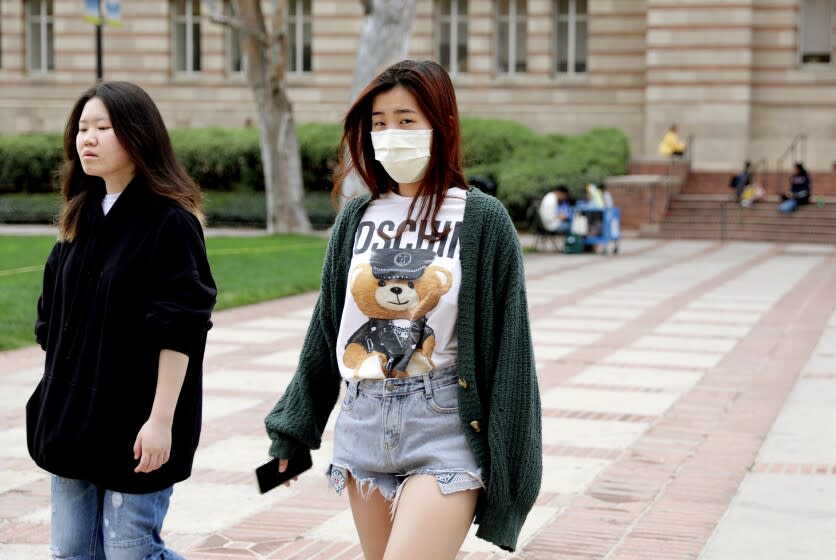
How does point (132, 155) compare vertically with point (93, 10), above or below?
below

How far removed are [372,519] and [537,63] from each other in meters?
35.6

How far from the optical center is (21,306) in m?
14.6

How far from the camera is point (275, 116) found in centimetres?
2586

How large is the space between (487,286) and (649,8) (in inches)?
1348

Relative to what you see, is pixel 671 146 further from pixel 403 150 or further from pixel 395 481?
pixel 395 481

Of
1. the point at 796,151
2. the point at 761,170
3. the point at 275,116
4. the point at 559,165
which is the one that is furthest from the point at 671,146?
the point at 275,116

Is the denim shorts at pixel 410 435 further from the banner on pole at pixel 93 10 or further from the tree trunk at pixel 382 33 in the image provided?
the banner on pole at pixel 93 10

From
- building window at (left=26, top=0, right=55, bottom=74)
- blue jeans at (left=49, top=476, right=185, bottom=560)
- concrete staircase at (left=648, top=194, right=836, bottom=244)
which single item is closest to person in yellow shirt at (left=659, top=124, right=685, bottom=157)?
concrete staircase at (left=648, top=194, right=836, bottom=244)

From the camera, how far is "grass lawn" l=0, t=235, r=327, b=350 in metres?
14.1

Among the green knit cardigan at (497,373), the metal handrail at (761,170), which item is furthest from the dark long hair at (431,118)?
the metal handrail at (761,170)

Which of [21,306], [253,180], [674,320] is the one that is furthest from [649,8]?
[21,306]

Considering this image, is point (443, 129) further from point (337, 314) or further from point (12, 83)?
point (12, 83)

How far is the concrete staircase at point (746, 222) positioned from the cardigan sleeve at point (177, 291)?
26.2 meters

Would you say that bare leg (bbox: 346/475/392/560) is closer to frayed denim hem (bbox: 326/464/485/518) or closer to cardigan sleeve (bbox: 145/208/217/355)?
frayed denim hem (bbox: 326/464/485/518)
